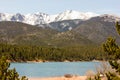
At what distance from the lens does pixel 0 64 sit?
80.4ft

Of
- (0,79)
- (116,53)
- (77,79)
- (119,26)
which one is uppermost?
(119,26)

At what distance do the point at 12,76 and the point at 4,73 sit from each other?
61 centimetres

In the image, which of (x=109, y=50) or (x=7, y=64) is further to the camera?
(x=7, y=64)

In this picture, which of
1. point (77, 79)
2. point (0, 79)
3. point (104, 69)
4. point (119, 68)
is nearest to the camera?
point (119, 68)

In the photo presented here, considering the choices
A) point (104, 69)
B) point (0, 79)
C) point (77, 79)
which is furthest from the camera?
point (77, 79)

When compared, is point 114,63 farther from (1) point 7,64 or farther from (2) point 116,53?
(1) point 7,64

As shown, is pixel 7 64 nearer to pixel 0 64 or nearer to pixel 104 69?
pixel 0 64

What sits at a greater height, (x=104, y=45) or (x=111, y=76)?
(x=104, y=45)

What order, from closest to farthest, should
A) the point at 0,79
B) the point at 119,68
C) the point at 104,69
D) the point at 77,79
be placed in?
the point at 119,68, the point at 0,79, the point at 104,69, the point at 77,79

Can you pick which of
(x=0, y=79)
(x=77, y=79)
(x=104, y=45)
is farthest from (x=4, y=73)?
(x=77, y=79)

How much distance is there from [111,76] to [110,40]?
2245 millimetres

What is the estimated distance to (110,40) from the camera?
22.7 meters

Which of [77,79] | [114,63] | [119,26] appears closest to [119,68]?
[114,63]

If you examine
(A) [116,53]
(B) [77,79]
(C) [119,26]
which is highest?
(C) [119,26]
